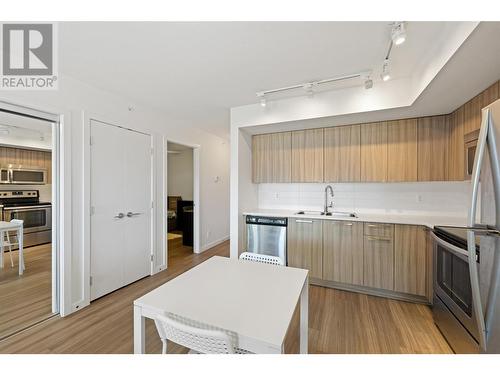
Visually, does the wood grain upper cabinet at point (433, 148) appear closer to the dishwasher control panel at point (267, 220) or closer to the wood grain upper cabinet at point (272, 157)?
the wood grain upper cabinet at point (272, 157)

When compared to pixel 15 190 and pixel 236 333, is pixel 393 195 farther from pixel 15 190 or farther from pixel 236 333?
pixel 15 190

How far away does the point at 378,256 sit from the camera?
8.52 feet

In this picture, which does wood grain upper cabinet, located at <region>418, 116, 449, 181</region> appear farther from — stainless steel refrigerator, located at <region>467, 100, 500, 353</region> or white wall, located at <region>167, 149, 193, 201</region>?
white wall, located at <region>167, 149, 193, 201</region>

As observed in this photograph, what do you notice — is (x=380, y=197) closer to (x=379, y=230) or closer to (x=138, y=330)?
(x=379, y=230)

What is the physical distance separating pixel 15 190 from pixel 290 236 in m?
5.52

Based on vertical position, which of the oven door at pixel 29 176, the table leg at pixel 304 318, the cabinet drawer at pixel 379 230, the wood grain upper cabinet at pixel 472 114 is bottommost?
the table leg at pixel 304 318

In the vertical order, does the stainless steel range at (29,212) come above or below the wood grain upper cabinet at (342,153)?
below

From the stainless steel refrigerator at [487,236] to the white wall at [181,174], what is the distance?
5842mm

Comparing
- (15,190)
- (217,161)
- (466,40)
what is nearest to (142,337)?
(466,40)

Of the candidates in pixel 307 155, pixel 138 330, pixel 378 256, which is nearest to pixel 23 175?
pixel 138 330

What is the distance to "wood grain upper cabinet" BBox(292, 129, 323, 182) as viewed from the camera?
10.4 ft

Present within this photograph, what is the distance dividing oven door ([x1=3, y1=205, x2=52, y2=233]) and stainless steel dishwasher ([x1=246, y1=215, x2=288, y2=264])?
4.42 m

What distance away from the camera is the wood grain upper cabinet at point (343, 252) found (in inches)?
106

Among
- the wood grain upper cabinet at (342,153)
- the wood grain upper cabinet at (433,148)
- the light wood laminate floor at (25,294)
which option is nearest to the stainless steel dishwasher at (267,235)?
the wood grain upper cabinet at (342,153)
